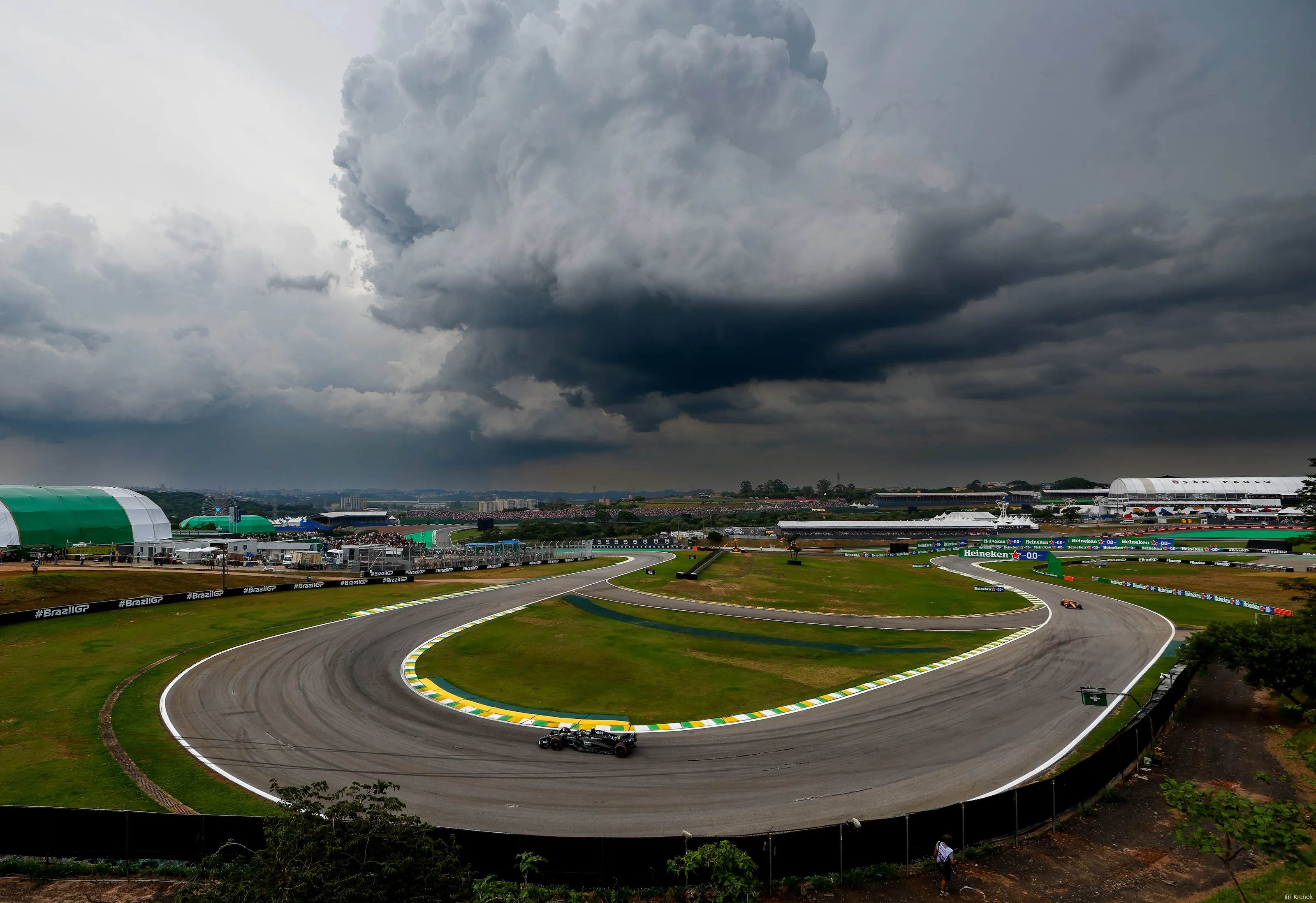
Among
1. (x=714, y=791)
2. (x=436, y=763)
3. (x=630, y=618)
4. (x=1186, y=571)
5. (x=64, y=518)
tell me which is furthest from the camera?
(x=1186, y=571)

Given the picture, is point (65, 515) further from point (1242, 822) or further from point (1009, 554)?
point (1009, 554)

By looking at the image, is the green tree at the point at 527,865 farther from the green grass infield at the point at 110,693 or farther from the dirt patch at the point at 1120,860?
the green grass infield at the point at 110,693

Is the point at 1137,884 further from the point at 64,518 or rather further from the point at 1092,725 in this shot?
the point at 64,518

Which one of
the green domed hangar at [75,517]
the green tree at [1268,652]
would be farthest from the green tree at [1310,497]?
the green domed hangar at [75,517]

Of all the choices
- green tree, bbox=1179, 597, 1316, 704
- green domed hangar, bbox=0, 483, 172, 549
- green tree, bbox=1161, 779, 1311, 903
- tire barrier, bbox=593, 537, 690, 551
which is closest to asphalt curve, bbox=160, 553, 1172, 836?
green tree, bbox=1179, 597, 1316, 704

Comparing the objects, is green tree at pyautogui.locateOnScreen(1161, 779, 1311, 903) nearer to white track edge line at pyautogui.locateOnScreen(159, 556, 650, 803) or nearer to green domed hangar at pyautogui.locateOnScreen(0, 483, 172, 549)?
white track edge line at pyautogui.locateOnScreen(159, 556, 650, 803)

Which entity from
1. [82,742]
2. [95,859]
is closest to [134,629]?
[82,742]
